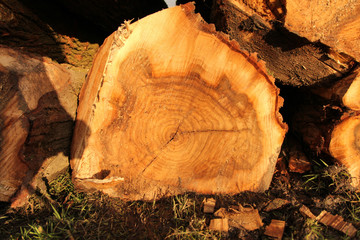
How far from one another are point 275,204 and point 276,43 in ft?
3.84

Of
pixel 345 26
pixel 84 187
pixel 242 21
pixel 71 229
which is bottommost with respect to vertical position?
pixel 71 229

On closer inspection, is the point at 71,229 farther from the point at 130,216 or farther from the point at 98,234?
the point at 130,216

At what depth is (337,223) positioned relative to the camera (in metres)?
1.71

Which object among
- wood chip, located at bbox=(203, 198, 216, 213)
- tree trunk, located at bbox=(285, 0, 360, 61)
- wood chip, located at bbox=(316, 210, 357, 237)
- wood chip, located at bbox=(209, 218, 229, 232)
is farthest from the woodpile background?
wood chip, located at bbox=(316, 210, 357, 237)

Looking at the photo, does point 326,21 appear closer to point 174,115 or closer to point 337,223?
point 174,115

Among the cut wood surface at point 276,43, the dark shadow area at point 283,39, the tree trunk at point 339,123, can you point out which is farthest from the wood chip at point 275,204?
the dark shadow area at point 283,39

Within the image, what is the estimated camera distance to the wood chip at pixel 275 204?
188 cm

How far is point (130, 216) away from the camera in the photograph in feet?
5.90

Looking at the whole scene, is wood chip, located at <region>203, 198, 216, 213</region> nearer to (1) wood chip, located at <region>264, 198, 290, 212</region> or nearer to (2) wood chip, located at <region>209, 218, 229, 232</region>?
(2) wood chip, located at <region>209, 218, 229, 232</region>

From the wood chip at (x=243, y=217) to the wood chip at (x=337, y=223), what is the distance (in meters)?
0.40

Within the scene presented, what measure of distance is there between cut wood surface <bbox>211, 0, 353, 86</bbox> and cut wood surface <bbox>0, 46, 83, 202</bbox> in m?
1.36

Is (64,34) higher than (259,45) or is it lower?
lower

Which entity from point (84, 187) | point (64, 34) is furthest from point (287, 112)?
point (64, 34)

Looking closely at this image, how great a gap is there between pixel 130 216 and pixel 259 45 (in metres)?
1.57
